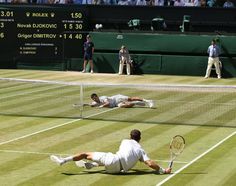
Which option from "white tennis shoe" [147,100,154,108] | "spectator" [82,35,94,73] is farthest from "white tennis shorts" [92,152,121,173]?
"spectator" [82,35,94,73]

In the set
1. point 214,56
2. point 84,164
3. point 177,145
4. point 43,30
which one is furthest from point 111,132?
point 43,30

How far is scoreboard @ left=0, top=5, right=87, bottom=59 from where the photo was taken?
40594 millimetres

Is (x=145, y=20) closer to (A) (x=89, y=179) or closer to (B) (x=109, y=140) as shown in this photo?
(B) (x=109, y=140)

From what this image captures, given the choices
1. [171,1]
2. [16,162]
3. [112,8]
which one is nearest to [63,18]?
[112,8]

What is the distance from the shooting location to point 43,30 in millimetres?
41000

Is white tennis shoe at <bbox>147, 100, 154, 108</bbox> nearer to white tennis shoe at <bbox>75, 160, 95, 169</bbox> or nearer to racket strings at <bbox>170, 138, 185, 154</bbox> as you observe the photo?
racket strings at <bbox>170, 138, 185, 154</bbox>

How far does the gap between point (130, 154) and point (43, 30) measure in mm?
27840

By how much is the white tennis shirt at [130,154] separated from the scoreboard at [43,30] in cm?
2679

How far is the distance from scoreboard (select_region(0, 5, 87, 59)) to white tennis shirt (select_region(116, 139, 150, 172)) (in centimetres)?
2679

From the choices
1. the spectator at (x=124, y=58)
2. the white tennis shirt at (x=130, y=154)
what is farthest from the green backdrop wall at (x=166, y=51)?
the white tennis shirt at (x=130, y=154)

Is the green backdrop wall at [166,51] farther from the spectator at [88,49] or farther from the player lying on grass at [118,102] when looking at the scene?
the player lying on grass at [118,102]

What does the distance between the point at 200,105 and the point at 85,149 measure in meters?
9.66

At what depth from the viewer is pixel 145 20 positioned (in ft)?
133

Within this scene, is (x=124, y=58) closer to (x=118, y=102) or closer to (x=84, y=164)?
(x=118, y=102)
